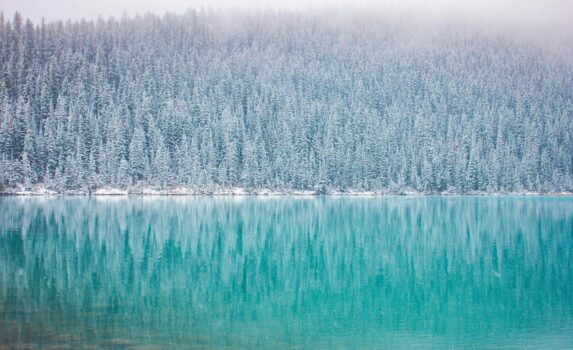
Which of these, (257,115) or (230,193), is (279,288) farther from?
(257,115)

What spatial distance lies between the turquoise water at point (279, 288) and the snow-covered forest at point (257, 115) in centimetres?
6577

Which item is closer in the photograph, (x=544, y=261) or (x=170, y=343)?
(x=170, y=343)

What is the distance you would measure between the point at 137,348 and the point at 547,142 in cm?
15501

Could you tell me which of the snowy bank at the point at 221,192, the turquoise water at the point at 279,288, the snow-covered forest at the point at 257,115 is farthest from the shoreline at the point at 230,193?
the turquoise water at the point at 279,288

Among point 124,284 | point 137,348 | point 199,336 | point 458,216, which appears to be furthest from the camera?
→ point 458,216

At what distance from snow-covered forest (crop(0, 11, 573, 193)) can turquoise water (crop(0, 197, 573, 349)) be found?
216 ft

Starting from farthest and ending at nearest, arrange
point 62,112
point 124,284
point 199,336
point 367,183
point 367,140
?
1. point 367,140
2. point 367,183
3. point 62,112
4. point 124,284
5. point 199,336

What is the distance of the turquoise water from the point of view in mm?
16203

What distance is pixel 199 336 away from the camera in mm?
15883

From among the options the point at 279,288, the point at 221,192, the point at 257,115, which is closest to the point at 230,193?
the point at 221,192

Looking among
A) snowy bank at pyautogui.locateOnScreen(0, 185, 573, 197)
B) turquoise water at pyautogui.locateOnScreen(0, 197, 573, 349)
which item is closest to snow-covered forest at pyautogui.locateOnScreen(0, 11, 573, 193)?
snowy bank at pyautogui.locateOnScreen(0, 185, 573, 197)

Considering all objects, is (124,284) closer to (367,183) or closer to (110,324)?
(110,324)

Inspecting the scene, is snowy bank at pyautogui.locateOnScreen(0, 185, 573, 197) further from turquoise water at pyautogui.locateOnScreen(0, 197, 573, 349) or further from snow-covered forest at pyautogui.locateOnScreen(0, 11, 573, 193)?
turquoise water at pyautogui.locateOnScreen(0, 197, 573, 349)

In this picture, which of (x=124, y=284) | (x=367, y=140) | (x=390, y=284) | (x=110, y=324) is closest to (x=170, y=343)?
(x=110, y=324)
